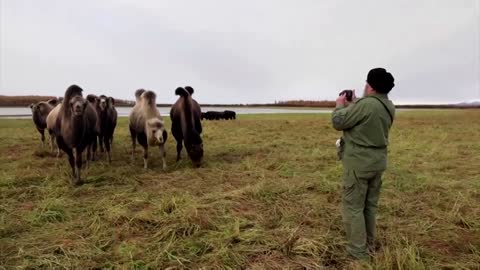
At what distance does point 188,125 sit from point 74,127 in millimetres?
3008

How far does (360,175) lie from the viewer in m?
4.27

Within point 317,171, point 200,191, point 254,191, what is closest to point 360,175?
point 254,191

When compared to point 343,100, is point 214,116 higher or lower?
lower

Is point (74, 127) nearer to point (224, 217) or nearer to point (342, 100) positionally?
point (224, 217)

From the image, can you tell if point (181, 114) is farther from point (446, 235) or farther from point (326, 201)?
point (446, 235)

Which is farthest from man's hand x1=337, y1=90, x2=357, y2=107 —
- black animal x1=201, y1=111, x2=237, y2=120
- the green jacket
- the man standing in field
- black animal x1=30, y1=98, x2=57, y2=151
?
black animal x1=201, y1=111, x2=237, y2=120

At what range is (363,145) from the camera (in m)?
4.29

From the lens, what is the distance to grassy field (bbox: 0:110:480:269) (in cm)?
439

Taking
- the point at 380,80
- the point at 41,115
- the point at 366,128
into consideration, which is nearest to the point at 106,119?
the point at 41,115

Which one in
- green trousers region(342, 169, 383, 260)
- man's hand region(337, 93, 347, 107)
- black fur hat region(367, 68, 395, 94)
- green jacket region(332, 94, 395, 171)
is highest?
black fur hat region(367, 68, 395, 94)

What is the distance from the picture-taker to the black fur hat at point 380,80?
4.21 m

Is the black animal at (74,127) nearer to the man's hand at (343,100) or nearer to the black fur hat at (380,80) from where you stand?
the man's hand at (343,100)

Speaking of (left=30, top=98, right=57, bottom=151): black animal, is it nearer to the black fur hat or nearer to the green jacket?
the green jacket

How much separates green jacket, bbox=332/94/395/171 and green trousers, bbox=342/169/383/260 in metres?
0.12
